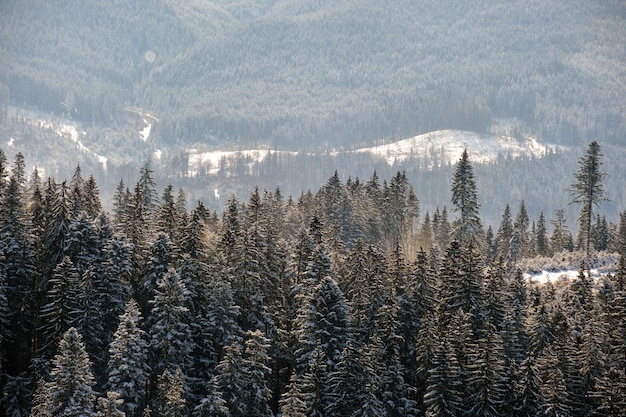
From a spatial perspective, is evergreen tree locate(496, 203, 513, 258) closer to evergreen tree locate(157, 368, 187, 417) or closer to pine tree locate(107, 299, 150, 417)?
pine tree locate(107, 299, 150, 417)

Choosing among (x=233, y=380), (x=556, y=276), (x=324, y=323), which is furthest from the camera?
(x=556, y=276)

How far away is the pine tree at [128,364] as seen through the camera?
55250 millimetres

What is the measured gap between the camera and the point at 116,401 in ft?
163

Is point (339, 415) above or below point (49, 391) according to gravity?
below

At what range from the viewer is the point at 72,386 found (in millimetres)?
51000

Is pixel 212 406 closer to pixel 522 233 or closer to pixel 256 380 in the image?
pixel 256 380

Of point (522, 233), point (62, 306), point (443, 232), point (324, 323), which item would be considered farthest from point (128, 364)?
point (522, 233)

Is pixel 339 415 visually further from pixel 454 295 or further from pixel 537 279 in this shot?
pixel 537 279

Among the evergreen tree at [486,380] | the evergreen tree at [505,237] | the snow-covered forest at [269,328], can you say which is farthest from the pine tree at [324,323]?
the evergreen tree at [505,237]

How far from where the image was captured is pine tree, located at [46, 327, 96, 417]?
165ft

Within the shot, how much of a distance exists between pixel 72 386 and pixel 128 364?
17.9 ft

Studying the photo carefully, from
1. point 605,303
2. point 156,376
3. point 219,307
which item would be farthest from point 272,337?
point 605,303

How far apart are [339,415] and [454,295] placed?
14286mm

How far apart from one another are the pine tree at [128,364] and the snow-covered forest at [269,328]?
0.50 ft
